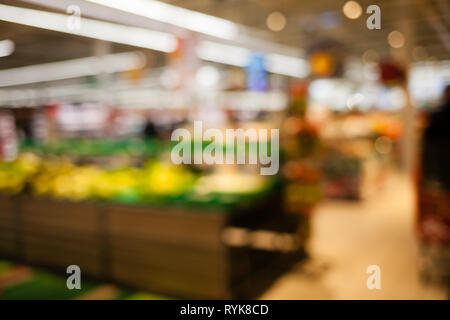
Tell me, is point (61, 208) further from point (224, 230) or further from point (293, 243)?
point (293, 243)

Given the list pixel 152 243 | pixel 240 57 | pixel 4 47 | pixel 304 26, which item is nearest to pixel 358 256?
pixel 152 243

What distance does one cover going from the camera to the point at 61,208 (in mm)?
4059

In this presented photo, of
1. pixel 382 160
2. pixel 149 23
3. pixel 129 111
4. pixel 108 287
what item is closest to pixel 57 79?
pixel 129 111

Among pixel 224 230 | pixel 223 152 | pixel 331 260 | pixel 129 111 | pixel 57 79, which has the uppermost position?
pixel 57 79

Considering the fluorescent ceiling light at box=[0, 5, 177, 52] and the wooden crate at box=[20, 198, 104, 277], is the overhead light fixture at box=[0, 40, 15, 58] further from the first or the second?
the fluorescent ceiling light at box=[0, 5, 177, 52]

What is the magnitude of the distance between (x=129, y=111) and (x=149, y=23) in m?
11.6

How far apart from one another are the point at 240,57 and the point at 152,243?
9.08 metres

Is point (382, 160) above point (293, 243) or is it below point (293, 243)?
above

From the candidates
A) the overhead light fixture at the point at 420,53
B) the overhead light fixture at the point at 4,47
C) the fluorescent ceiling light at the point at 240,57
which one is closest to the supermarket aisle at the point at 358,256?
the overhead light fixture at the point at 4,47

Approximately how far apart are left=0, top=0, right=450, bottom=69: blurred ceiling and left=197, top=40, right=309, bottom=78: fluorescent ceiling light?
24.5 inches

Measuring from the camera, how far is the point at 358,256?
475 cm

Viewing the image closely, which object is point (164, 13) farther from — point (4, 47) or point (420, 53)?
point (420, 53)

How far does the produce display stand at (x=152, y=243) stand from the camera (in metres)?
3.40
